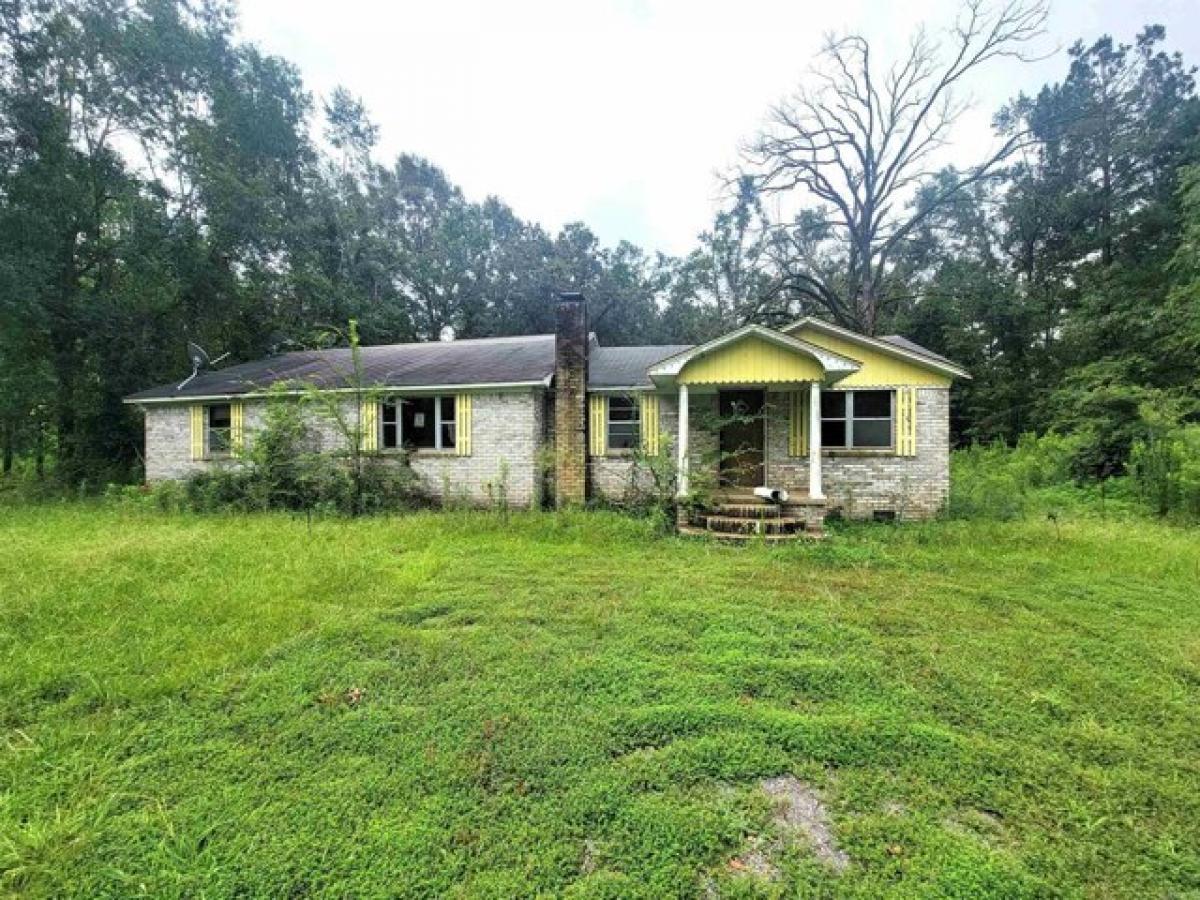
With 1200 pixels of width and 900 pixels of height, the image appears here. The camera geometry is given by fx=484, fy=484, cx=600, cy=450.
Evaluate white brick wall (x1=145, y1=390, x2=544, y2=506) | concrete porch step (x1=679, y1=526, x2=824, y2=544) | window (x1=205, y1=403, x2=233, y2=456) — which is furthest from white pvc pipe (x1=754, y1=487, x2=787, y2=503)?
window (x1=205, y1=403, x2=233, y2=456)

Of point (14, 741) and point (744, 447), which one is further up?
point (744, 447)

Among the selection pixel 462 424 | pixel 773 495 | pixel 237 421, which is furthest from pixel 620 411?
pixel 237 421

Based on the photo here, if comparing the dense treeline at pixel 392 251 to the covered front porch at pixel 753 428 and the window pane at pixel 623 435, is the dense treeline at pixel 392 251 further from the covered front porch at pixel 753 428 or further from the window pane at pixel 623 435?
the covered front porch at pixel 753 428

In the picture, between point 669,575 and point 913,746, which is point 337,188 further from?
point 913,746

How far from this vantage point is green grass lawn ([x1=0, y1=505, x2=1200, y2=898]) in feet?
6.93

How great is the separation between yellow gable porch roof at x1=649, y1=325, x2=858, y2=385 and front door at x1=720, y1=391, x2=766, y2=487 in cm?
143

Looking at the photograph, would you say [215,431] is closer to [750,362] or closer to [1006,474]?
[750,362]

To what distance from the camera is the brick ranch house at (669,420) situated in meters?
9.10

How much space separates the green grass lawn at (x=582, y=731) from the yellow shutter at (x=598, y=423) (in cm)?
539

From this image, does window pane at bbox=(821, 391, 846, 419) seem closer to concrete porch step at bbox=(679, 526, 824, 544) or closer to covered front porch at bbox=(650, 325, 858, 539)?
covered front porch at bbox=(650, 325, 858, 539)

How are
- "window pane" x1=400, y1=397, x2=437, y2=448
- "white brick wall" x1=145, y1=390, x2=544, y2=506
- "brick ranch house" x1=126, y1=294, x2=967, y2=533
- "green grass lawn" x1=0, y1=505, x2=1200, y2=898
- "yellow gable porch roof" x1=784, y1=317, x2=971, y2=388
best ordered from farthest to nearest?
"window pane" x1=400, y1=397, x2=437, y2=448, "white brick wall" x1=145, y1=390, x2=544, y2=506, "yellow gable porch roof" x1=784, y1=317, x2=971, y2=388, "brick ranch house" x1=126, y1=294, x2=967, y2=533, "green grass lawn" x1=0, y1=505, x2=1200, y2=898

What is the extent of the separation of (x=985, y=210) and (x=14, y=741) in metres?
33.8

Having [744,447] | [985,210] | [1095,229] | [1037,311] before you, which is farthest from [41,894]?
[985,210]

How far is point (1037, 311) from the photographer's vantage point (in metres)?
20.7
